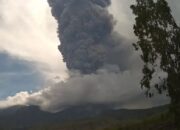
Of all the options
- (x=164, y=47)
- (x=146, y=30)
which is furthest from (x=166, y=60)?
(x=146, y=30)

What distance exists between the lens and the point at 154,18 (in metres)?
60.2

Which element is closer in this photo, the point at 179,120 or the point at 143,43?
the point at 179,120

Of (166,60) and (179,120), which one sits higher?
(166,60)

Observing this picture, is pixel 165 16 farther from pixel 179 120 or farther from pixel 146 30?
pixel 179 120

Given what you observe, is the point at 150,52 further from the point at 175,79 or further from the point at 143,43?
the point at 175,79

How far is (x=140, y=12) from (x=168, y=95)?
533 inches

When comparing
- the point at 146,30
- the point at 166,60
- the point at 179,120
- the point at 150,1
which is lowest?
the point at 179,120

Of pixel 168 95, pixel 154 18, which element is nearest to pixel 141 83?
pixel 168 95

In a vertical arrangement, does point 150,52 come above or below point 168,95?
above

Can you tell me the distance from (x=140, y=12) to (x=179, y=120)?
1729cm

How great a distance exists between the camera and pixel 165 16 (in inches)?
2333

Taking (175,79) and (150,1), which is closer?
(175,79)

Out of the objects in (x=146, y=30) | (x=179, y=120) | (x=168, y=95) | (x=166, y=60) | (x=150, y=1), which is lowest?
(x=179, y=120)

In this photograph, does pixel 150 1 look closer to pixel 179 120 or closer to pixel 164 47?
pixel 164 47
